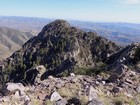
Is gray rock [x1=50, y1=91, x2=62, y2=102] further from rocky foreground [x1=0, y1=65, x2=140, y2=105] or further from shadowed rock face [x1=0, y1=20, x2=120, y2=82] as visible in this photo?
shadowed rock face [x1=0, y1=20, x2=120, y2=82]

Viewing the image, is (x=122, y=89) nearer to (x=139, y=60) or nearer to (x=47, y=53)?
(x=139, y=60)

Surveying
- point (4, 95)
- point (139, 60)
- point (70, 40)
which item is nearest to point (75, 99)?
point (4, 95)

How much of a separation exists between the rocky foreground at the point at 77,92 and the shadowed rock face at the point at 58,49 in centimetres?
11894

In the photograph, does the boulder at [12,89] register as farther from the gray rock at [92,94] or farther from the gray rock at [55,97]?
the gray rock at [92,94]

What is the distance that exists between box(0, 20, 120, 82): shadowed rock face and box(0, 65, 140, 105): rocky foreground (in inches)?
4683

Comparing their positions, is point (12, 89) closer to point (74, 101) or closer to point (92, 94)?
point (74, 101)

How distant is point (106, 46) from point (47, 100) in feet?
450

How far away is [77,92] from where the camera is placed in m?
13.3

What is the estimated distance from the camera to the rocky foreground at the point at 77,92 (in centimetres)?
1177

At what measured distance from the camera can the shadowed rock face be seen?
142750mm

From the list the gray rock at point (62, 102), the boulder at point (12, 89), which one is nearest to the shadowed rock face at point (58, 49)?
the boulder at point (12, 89)

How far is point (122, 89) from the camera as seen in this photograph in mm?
14195

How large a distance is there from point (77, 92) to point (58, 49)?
14453 cm

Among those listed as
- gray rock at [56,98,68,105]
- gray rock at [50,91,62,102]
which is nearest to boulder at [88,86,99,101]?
gray rock at [56,98,68,105]
